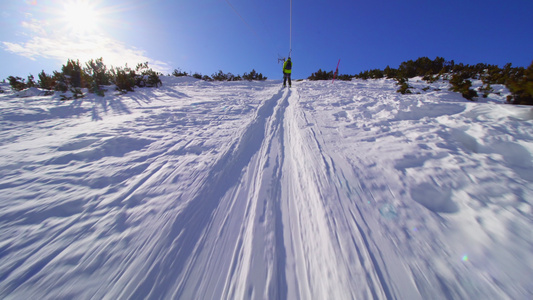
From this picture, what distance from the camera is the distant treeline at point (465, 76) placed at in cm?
359

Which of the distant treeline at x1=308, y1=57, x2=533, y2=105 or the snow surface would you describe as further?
the distant treeline at x1=308, y1=57, x2=533, y2=105

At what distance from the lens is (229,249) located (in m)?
1.36

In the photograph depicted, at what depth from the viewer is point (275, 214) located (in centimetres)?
164

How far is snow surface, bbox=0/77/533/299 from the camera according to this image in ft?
3.57

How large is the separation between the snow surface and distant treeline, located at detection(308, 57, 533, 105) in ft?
5.83

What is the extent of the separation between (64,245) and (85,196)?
24.1 inches

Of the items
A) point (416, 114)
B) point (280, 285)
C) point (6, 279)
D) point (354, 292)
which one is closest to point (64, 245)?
point (6, 279)

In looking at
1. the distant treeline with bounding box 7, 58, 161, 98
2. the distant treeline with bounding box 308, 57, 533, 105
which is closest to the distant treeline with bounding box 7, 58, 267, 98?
the distant treeline with bounding box 7, 58, 161, 98

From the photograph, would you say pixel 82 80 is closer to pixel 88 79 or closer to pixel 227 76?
pixel 88 79

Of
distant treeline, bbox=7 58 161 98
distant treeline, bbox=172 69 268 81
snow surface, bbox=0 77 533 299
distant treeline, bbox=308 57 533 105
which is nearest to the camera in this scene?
snow surface, bbox=0 77 533 299

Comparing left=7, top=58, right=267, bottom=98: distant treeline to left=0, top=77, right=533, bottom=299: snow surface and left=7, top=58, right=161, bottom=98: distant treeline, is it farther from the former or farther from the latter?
left=0, top=77, right=533, bottom=299: snow surface

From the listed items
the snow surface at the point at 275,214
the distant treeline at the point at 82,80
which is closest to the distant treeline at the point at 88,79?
the distant treeline at the point at 82,80

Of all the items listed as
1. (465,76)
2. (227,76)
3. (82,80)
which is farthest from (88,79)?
(465,76)

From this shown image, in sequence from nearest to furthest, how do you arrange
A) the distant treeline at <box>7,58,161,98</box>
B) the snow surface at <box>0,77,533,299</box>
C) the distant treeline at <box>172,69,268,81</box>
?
the snow surface at <box>0,77,533,299</box> < the distant treeline at <box>7,58,161,98</box> < the distant treeline at <box>172,69,268,81</box>
